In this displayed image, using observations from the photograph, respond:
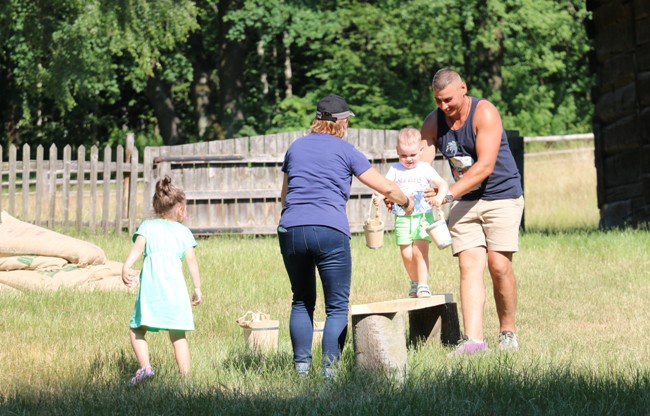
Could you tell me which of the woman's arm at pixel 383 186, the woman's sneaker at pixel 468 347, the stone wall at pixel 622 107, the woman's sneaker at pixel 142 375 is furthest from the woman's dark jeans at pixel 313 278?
the stone wall at pixel 622 107

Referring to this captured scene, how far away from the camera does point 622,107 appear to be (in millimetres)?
16672

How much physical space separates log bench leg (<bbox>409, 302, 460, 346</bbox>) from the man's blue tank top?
86 centimetres

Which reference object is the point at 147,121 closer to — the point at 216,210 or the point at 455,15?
the point at 455,15

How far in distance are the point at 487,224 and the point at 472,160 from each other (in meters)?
0.47

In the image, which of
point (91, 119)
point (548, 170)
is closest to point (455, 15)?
point (548, 170)

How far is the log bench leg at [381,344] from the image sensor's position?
6324 millimetres

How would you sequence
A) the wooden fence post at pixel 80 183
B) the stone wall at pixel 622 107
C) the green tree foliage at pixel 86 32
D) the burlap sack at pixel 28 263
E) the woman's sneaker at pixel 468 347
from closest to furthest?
the woman's sneaker at pixel 468 347 < the burlap sack at pixel 28 263 < the stone wall at pixel 622 107 < the wooden fence post at pixel 80 183 < the green tree foliage at pixel 86 32

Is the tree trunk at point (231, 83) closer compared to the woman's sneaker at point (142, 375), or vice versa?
the woman's sneaker at point (142, 375)

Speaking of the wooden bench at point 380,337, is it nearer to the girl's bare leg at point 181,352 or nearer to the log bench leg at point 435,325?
the girl's bare leg at point 181,352

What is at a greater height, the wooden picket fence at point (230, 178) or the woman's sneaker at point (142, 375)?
the wooden picket fence at point (230, 178)

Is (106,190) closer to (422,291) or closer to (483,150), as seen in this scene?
(422,291)

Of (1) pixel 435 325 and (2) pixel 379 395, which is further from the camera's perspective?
(1) pixel 435 325

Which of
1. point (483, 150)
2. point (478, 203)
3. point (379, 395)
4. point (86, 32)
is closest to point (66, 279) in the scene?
point (478, 203)

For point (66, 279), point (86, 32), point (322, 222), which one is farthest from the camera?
point (86, 32)
